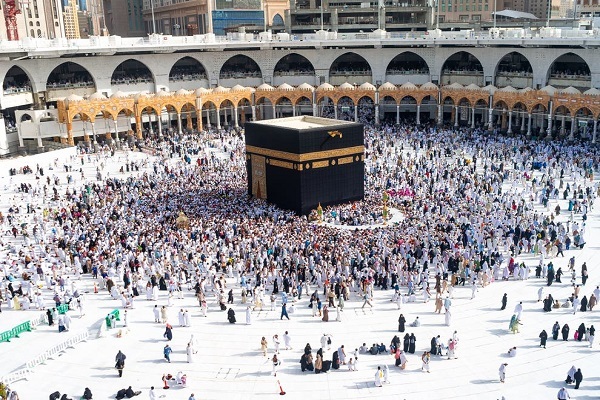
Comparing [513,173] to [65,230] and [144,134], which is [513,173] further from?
[144,134]

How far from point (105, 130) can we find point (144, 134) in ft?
10.6

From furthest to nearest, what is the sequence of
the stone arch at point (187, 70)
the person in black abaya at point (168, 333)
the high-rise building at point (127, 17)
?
the high-rise building at point (127, 17)
the stone arch at point (187, 70)
the person in black abaya at point (168, 333)

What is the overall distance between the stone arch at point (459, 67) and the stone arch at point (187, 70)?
2242 cm

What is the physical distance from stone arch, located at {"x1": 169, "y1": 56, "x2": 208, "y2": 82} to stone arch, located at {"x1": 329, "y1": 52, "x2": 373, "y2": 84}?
488 inches

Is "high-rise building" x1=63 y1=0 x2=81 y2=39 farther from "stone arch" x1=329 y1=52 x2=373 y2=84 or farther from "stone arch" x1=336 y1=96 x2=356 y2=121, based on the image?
"stone arch" x1=336 y1=96 x2=356 y2=121

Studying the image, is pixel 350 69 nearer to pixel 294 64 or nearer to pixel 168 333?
pixel 294 64

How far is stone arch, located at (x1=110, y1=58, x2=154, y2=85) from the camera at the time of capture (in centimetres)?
5434

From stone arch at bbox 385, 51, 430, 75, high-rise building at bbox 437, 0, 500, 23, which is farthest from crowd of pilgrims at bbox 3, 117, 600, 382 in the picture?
high-rise building at bbox 437, 0, 500, 23

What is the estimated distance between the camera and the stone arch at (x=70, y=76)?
169 ft

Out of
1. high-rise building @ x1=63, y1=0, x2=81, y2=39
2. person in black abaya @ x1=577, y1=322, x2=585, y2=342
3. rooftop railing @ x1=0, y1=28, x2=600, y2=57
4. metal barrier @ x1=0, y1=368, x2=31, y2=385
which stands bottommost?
metal barrier @ x1=0, y1=368, x2=31, y2=385

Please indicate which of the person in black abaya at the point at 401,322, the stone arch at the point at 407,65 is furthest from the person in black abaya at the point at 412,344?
the stone arch at the point at 407,65

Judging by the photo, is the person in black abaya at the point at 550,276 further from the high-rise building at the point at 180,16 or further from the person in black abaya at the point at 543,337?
the high-rise building at the point at 180,16

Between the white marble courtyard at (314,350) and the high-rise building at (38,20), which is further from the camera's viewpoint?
the high-rise building at (38,20)

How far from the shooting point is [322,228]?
2661 centimetres
